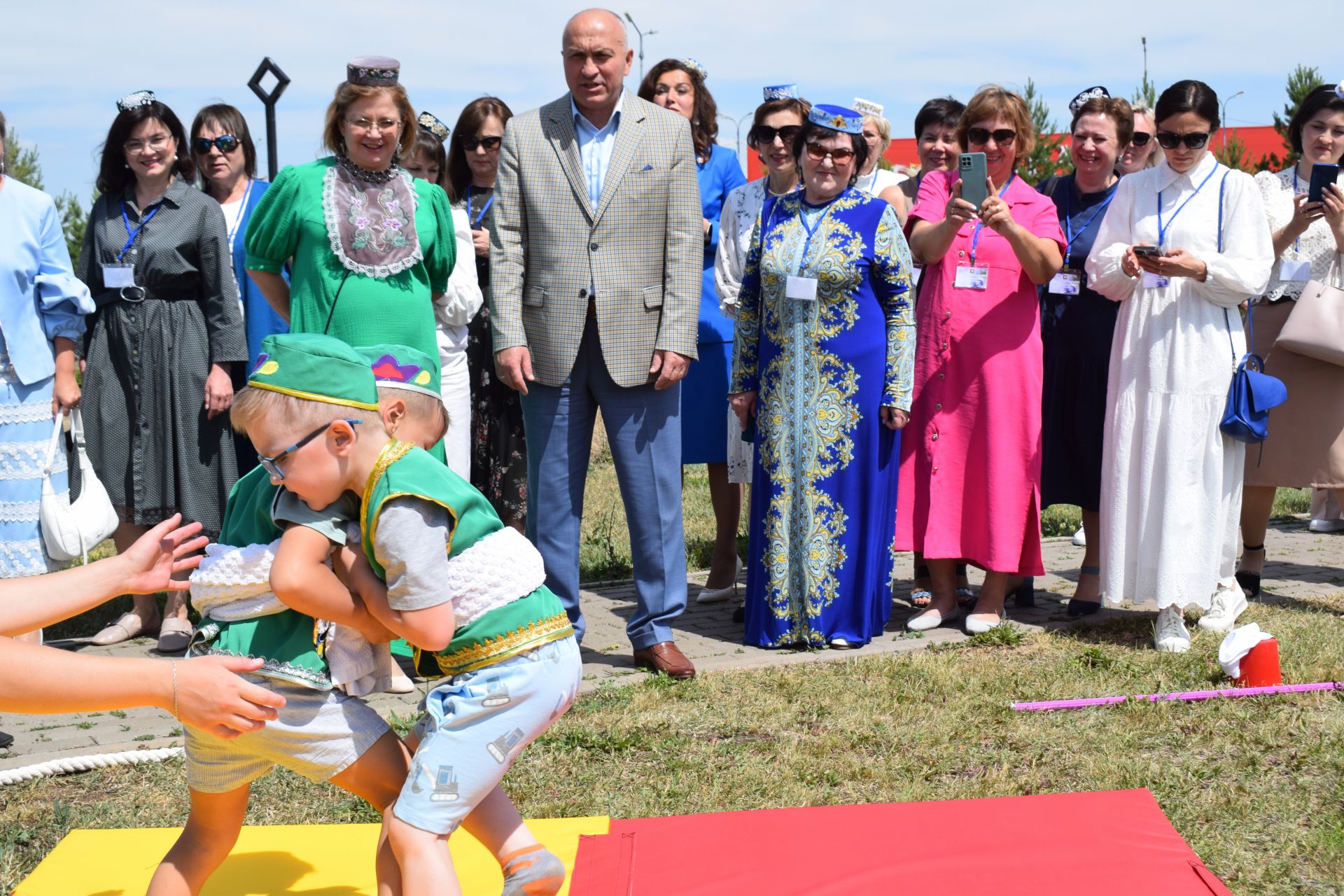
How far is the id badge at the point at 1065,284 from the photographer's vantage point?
6004 millimetres

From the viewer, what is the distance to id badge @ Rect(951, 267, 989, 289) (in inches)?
224

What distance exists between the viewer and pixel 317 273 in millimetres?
4824

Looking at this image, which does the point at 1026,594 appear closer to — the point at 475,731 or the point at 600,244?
the point at 600,244

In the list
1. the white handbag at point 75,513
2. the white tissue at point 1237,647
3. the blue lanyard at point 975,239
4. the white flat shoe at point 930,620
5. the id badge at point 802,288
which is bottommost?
the white flat shoe at point 930,620

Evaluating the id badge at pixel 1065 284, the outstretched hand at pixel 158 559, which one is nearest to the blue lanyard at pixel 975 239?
the id badge at pixel 1065 284

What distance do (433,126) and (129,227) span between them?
147 centimetres

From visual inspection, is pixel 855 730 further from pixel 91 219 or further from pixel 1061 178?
pixel 91 219

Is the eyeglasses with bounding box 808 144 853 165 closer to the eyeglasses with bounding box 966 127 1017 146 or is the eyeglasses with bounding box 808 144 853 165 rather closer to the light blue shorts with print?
the eyeglasses with bounding box 966 127 1017 146

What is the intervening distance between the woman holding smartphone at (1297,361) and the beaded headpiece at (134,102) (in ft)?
15.9

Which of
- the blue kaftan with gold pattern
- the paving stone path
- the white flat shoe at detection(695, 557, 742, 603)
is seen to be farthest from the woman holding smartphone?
the white flat shoe at detection(695, 557, 742, 603)

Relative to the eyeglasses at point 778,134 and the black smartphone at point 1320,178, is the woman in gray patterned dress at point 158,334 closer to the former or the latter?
the eyeglasses at point 778,134

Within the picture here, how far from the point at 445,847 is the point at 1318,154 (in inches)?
200

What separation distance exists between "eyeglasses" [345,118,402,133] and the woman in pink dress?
2250 millimetres

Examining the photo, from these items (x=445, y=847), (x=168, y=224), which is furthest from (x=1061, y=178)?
(x=445, y=847)
